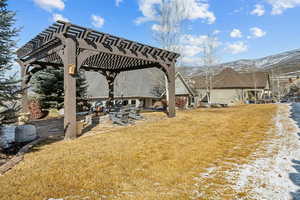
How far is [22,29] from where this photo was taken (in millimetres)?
5133

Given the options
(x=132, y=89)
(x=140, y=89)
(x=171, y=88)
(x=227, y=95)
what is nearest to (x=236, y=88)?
(x=227, y=95)

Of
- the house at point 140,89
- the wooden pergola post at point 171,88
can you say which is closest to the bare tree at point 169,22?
the house at point 140,89

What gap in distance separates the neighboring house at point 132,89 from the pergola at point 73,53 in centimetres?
859

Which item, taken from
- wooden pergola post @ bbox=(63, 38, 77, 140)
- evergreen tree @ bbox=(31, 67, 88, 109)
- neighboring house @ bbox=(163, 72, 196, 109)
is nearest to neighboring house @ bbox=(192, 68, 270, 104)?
neighboring house @ bbox=(163, 72, 196, 109)

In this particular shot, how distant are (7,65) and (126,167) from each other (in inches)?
177

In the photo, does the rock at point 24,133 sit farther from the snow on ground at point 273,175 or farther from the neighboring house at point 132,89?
the neighboring house at point 132,89

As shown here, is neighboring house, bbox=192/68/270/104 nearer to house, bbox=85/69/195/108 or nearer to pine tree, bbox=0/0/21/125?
house, bbox=85/69/195/108

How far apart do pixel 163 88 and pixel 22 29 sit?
1791 cm

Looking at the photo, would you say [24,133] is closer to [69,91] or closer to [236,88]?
[69,91]

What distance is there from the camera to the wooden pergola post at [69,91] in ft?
19.8

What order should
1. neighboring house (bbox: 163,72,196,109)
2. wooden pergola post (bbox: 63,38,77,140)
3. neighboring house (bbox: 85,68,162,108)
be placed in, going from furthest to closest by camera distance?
neighboring house (bbox: 163,72,196,109), neighboring house (bbox: 85,68,162,108), wooden pergola post (bbox: 63,38,77,140)

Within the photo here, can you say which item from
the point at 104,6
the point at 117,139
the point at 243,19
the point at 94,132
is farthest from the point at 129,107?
the point at 243,19

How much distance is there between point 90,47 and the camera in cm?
692

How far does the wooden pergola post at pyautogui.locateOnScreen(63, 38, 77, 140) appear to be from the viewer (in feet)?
19.8
